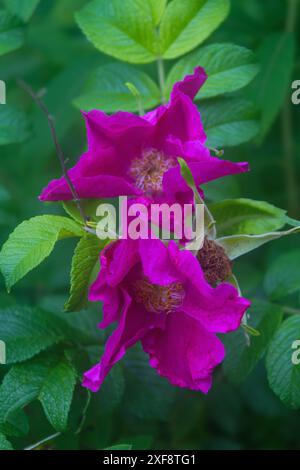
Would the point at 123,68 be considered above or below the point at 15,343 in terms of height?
above

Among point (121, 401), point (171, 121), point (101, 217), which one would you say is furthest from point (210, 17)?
point (121, 401)

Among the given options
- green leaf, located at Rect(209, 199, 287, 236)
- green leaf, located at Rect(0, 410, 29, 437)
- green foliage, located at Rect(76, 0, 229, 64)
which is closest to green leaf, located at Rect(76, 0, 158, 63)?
green foliage, located at Rect(76, 0, 229, 64)

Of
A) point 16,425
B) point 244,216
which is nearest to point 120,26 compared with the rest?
point 244,216

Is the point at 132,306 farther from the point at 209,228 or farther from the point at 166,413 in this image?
the point at 166,413

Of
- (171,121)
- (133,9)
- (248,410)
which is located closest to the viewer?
(171,121)

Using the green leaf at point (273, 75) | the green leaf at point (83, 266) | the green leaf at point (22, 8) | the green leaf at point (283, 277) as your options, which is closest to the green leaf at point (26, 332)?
the green leaf at point (83, 266)
